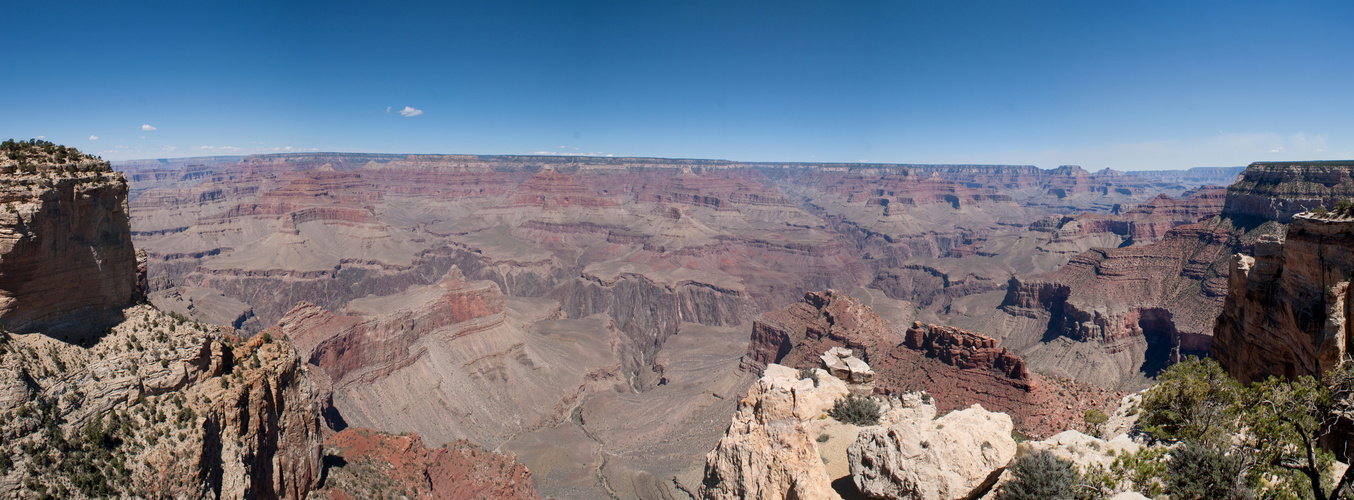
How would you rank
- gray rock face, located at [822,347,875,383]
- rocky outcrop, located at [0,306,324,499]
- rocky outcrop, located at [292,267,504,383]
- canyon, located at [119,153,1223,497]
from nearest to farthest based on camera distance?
Result: rocky outcrop, located at [0,306,324,499]
gray rock face, located at [822,347,875,383]
canyon, located at [119,153,1223,497]
rocky outcrop, located at [292,267,504,383]

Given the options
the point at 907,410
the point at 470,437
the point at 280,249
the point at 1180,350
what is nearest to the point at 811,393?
the point at 907,410

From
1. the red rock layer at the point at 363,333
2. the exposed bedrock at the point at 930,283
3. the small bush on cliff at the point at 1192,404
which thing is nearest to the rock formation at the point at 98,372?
the small bush on cliff at the point at 1192,404

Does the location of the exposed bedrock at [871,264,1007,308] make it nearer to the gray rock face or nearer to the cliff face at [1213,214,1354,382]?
the gray rock face

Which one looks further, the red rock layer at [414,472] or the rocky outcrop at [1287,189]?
the rocky outcrop at [1287,189]

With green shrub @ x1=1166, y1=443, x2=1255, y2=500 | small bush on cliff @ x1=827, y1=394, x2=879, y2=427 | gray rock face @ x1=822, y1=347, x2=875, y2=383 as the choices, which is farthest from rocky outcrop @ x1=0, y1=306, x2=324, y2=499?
gray rock face @ x1=822, y1=347, x2=875, y2=383

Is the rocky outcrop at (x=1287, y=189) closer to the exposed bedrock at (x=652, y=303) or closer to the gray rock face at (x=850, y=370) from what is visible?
the gray rock face at (x=850, y=370)

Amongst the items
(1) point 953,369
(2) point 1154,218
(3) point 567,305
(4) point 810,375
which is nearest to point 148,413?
(4) point 810,375

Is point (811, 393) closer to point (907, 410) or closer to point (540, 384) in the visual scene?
point (907, 410)
